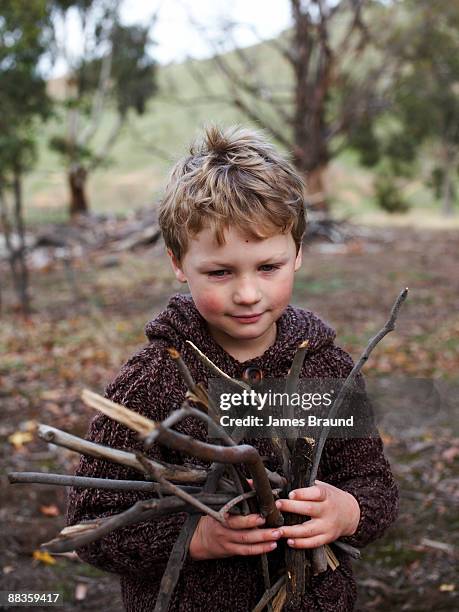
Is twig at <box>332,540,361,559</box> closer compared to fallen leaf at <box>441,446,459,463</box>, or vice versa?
twig at <box>332,540,361,559</box>

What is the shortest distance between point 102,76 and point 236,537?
22.9 metres

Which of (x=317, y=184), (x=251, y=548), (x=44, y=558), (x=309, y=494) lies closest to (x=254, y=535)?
(x=251, y=548)

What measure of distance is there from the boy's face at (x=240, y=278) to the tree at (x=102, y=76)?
62.7ft

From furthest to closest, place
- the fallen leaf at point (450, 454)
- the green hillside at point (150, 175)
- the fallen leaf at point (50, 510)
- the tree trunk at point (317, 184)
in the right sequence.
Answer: the green hillside at point (150, 175), the tree trunk at point (317, 184), the fallen leaf at point (450, 454), the fallen leaf at point (50, 510)

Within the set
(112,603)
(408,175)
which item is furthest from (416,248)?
(408,175)

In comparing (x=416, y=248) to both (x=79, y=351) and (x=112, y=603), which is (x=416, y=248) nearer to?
(x=79, y=351)

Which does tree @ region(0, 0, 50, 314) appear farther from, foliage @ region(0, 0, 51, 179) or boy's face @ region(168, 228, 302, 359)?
boy's face @ region(168, 228, 302, 359)

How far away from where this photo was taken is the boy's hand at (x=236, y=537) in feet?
4.77

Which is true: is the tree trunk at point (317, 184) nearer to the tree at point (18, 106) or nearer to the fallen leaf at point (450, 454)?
the tree at point (18, 106)

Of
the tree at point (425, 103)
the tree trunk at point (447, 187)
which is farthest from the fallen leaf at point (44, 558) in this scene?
the tree trunk at point (447, 187)

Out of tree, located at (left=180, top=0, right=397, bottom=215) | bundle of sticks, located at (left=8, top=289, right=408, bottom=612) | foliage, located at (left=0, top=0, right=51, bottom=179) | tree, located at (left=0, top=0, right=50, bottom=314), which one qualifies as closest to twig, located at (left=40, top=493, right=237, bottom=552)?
bundle of sticks, located at (left=8, top=289, right=408, bottom=612)

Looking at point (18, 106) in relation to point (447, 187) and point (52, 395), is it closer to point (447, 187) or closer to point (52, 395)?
point (52, 395)

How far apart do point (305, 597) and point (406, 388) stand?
13.4ft

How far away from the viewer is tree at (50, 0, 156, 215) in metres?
21.3
